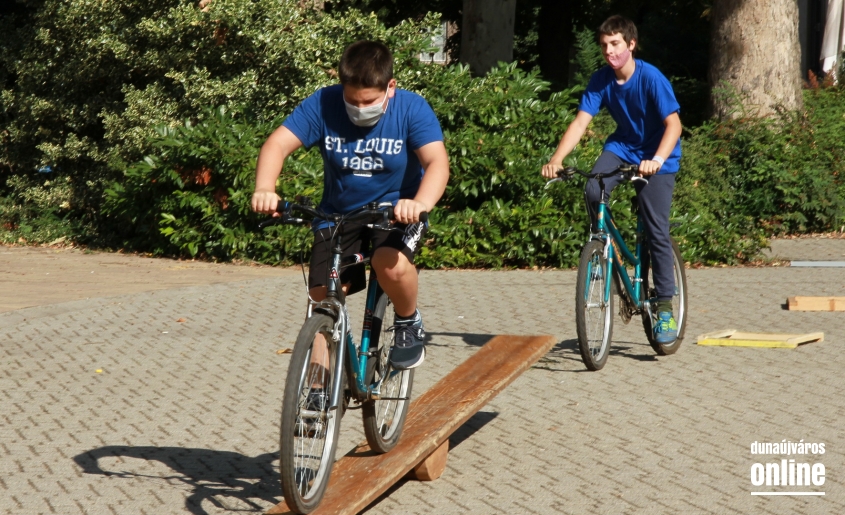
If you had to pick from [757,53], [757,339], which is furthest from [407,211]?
[757,53]

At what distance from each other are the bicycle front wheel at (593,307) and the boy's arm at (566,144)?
481 mm

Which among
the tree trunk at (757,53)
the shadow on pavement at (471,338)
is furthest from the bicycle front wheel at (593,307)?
the tree trunk at (757,53)

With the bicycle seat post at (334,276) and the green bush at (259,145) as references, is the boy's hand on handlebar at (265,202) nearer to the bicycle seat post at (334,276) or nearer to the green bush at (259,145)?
the bicycle seat post at (334,276)

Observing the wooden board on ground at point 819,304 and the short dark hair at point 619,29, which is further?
the wooden board on ground at point 819,304

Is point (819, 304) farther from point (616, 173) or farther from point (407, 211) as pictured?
point (407, 211)

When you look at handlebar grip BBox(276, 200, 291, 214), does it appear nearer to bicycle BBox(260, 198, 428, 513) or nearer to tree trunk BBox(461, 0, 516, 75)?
bicycle BBox(260, 198, 428, 513)

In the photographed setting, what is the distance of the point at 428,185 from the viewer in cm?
400

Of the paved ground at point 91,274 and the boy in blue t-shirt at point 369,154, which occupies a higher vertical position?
the boy in blue t-shirt at point 369,154

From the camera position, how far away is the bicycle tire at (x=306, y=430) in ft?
11.7

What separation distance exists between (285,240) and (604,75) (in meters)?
4.71

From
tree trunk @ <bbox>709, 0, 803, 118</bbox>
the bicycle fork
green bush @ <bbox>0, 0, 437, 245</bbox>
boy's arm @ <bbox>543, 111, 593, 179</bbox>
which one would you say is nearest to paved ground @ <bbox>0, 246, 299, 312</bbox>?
green bush @ <bbox>0, 0, 437, 245</bbox>

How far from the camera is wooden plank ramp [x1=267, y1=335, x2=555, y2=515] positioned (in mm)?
3764

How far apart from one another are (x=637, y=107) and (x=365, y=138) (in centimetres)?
274

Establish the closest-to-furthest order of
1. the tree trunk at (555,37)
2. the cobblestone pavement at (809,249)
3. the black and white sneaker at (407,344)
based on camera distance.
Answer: the black and white sneaker at (407,344) → the cobblestone pavement at (809,249) → the tree trunk at (555,37)
